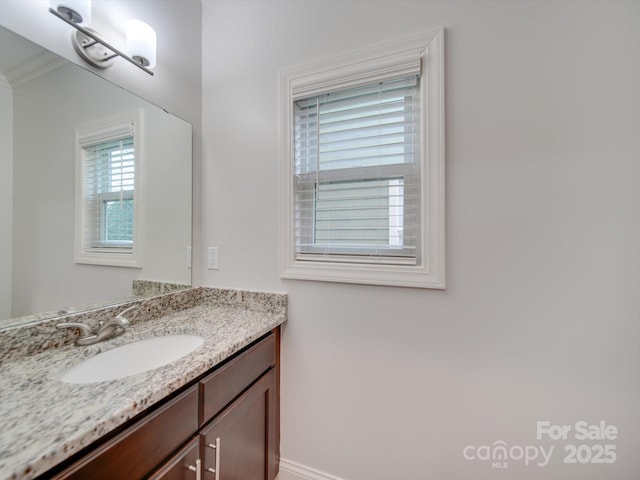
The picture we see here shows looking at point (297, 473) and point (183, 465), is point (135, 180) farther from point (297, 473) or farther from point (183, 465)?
point (297, 473)

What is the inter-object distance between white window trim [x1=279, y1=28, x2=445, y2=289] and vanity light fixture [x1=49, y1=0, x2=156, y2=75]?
60 cm

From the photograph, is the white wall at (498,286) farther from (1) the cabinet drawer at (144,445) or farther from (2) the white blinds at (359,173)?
(1) the cabinet drawer at (144,445)

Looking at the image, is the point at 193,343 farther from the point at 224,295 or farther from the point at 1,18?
the point at 1,18

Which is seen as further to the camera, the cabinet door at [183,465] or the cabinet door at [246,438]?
the cabinet door at [246,438]

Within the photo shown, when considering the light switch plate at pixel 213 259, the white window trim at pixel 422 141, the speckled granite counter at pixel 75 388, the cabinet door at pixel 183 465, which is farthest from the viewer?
the light switch plate at pixel 213 259

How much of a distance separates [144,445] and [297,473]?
0.99 m

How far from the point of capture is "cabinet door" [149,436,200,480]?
2.20 ft

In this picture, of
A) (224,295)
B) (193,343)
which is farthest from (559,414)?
(224,295)

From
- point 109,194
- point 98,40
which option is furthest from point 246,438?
point 98,40

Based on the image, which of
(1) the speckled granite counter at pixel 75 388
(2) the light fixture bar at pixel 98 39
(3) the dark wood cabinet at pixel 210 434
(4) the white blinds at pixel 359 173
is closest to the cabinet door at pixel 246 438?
(3) the dark wood cabinet at pixel 210 434

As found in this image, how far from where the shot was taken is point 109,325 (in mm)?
978

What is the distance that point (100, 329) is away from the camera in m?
0.98

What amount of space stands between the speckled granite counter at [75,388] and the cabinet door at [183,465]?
0.64ft

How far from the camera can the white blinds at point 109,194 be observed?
101 centimetres
